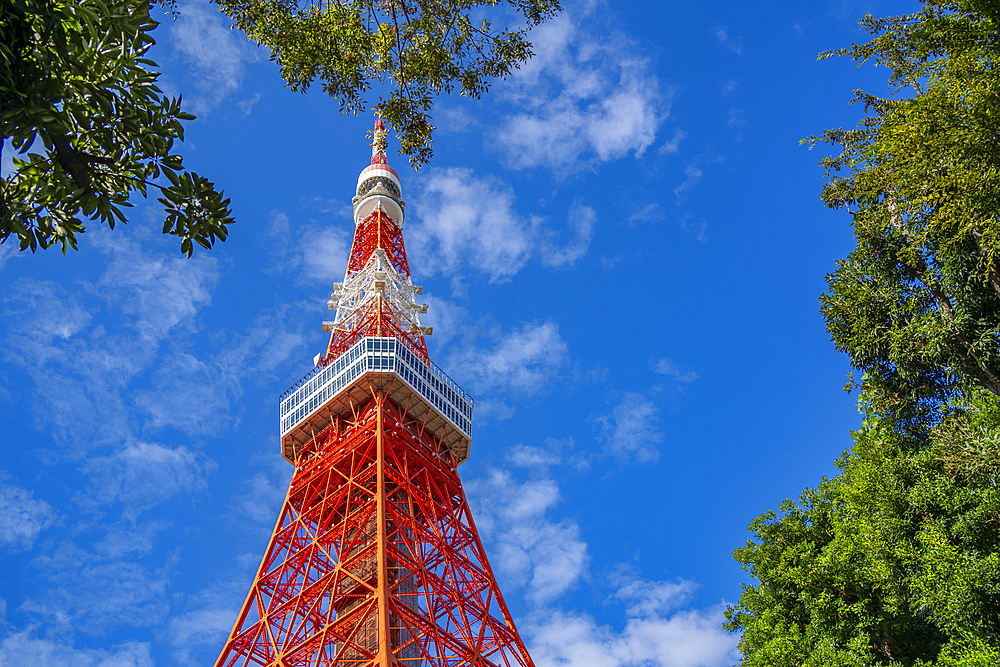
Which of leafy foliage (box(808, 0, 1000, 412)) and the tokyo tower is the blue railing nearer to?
the tokyo tower

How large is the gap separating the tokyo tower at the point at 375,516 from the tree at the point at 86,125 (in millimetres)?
17211

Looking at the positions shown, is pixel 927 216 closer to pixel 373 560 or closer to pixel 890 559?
pixel 890 559

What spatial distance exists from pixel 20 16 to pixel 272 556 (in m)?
24.7

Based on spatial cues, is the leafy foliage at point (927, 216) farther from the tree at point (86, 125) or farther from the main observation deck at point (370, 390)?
the main observation deck at point (370, 390)

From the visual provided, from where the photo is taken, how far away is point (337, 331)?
112 feet

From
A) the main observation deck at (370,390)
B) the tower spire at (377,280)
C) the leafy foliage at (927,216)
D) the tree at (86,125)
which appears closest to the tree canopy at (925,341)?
the leafy foliage at (927,216)

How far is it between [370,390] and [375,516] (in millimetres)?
5457

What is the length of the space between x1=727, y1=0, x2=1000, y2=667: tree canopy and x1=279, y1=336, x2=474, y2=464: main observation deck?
19033mm

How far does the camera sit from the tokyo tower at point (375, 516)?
21719 mm

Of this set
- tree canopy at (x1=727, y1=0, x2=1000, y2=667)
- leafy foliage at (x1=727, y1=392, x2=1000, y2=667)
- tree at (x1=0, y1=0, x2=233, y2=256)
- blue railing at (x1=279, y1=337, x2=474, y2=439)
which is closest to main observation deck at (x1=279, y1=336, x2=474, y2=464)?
blue railing at (x1=279, y1=337, x2=474, y2=439)

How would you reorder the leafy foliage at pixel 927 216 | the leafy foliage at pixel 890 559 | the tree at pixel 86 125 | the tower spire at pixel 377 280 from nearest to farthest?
the tree at pixel 86 125
the leafy foliage at pixel 927 216
the leafy foliage at pixel 890 559
the tower spire at pixel 377 280

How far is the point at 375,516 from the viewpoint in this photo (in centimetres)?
2538

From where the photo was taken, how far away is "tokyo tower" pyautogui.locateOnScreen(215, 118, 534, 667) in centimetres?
2172

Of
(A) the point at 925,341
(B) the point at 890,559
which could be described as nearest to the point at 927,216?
(A) the point at 925,341
